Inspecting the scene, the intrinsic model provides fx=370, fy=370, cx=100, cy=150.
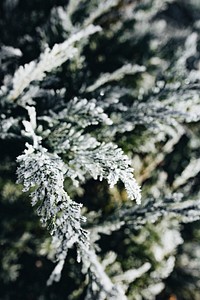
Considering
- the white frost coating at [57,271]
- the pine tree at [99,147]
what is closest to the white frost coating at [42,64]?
the pine tree at [99,147]

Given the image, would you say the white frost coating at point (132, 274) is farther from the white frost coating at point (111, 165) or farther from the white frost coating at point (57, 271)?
the white frost coating at point (111, 165)

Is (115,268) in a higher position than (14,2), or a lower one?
lower

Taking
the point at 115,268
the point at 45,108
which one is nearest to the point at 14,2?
the point at 45,108

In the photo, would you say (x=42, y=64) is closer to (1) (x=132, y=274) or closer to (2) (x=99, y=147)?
(2) (x=99, y=147)

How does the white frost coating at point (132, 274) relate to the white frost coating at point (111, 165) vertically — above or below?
below

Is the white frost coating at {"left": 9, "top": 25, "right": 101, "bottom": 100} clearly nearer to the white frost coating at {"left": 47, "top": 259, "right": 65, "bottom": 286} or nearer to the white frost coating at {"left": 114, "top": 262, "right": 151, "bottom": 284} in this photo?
the white frost coating at {"left": 47, "top": 259, "right": 65, "bottom": 286}

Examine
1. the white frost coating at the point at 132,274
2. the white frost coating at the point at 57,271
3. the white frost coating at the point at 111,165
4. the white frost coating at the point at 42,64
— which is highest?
the white frost coating at the point at 42,64

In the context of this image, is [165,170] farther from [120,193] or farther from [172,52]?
[172,52]

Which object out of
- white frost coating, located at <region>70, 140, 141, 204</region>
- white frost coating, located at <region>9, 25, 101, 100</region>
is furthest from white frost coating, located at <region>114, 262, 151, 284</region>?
white frost coating, located at <region>9, 25, 101, 100</region>
